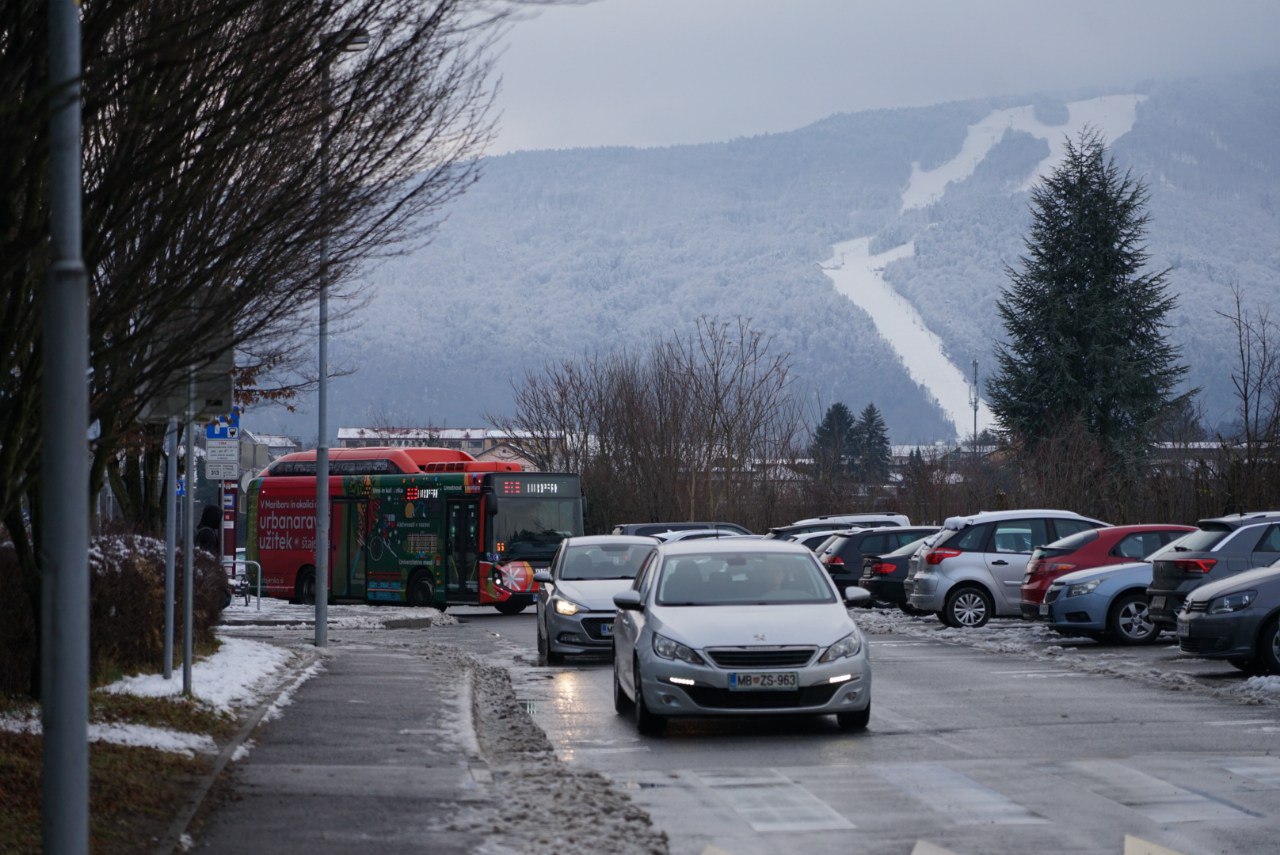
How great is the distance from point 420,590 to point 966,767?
26731mm

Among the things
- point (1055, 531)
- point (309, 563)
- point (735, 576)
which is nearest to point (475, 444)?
point (309, 563)

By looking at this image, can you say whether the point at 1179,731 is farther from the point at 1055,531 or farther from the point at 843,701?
the point at 1055,531

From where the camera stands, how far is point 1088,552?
2420cm

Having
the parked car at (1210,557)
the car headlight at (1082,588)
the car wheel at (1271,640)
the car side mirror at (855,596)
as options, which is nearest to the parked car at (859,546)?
the car headlight at (1082,588)

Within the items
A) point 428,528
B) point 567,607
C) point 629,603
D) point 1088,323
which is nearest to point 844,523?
point 428,528

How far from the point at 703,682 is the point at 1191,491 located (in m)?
25.6

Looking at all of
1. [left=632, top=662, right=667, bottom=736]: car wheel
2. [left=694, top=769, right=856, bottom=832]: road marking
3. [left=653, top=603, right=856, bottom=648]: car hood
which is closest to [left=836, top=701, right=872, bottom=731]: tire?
[left=653, top=603, right=856, bottom=648]: car hood

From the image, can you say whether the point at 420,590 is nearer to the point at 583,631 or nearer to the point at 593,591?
the point at 593,591

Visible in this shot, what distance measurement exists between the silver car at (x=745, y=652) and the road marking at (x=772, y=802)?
170 cm

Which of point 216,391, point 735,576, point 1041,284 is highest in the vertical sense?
point 1041,284

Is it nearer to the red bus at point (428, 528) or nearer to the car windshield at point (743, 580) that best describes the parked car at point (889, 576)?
the red bus at point (428, 528)

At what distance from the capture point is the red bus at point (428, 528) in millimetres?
36000

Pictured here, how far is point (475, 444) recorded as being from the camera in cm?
18050

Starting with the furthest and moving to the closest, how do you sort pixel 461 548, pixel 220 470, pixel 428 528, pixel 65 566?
pixel 428 528
pixel 461 548
pixel 220 470
pixel 65 566
